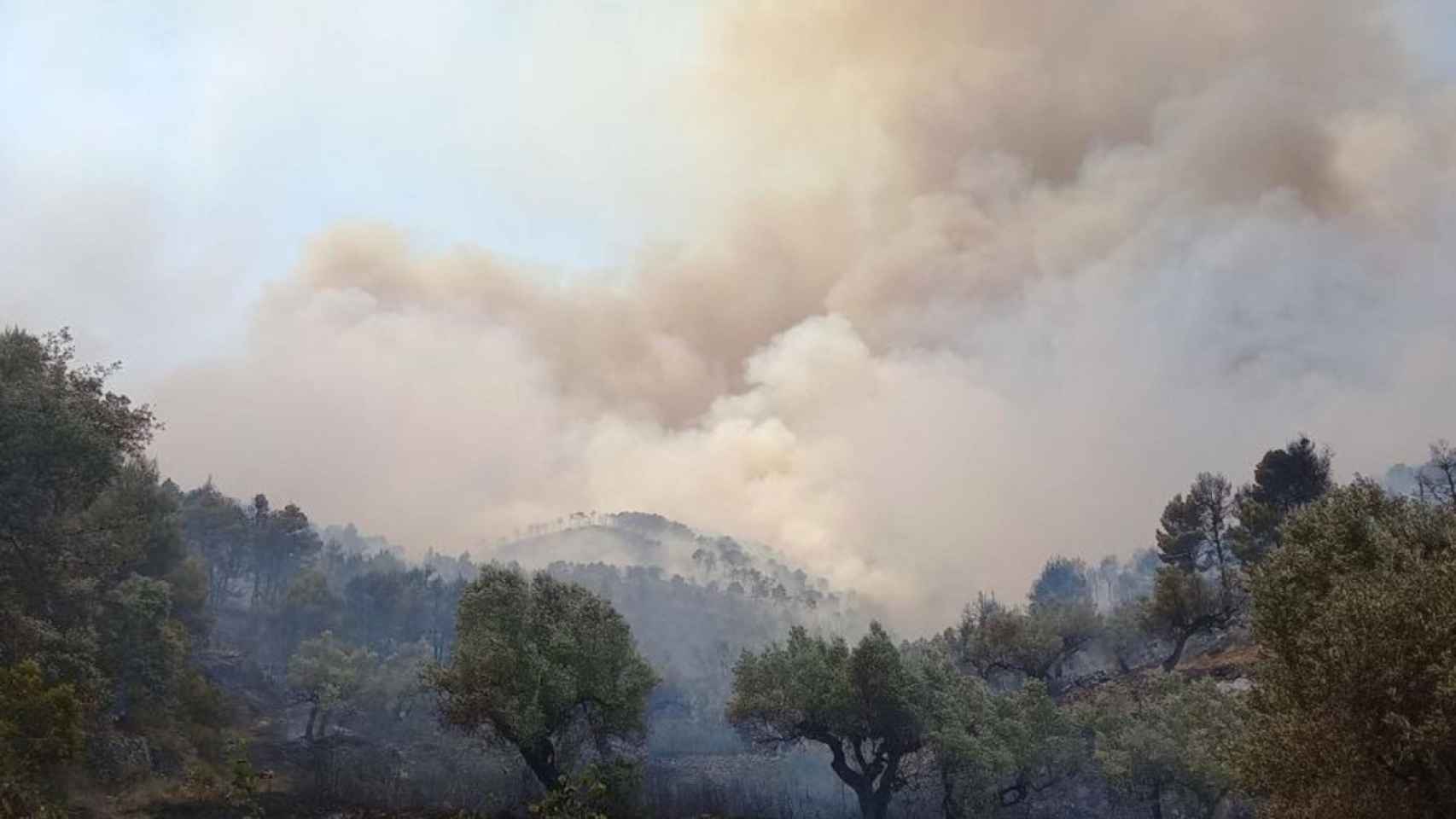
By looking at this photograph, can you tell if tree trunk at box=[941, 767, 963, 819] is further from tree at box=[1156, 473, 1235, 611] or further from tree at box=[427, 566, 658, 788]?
tree at box=[1156, 473, 1235, 611]

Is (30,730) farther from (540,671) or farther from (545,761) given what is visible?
(545,761)

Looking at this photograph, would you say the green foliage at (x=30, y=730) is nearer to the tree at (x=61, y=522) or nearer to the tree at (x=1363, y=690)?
the tree at (x=61, y=522)

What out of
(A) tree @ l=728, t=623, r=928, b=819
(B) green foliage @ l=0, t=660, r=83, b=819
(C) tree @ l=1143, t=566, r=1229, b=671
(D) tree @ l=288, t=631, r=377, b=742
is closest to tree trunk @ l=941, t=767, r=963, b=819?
(A) tree @ l=728, t=623, r=928, b=819

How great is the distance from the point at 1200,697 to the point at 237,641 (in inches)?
7312

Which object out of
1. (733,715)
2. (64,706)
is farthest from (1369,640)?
(64,706)

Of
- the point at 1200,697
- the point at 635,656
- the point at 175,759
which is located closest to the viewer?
the point at 635,656

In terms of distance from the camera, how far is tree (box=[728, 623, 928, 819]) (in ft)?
210

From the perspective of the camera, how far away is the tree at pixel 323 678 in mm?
113000

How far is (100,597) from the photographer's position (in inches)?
2731

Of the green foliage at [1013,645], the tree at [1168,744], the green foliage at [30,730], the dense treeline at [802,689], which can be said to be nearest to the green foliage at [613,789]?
the dense treeline at [802,689]

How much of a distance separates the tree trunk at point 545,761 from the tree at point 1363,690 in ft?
127

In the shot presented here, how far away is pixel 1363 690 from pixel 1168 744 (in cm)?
4040

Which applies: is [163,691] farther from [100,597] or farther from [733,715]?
[733,715]

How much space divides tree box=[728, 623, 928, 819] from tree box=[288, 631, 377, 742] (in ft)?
236
